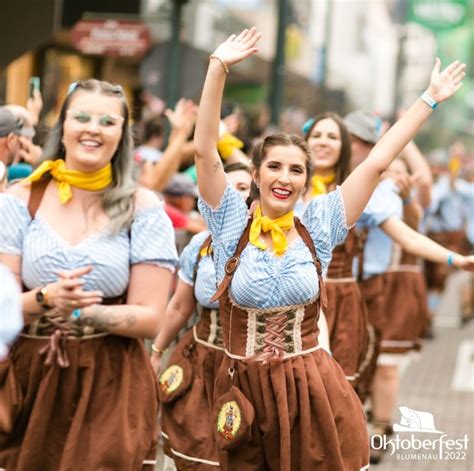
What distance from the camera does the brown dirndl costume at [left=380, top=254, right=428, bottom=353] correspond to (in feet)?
31.6

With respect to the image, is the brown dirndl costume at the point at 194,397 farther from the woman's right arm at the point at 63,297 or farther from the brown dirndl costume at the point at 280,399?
the woman's right arm at the point at 63,297

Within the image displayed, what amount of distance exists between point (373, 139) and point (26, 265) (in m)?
3.79

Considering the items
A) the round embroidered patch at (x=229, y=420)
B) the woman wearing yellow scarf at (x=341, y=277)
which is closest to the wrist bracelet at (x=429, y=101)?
the round embroidered patch at (x=229, y=420)

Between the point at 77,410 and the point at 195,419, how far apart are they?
1296 millimetres

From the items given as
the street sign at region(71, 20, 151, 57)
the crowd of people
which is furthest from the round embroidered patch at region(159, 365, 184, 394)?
the street sign at region(71, 20, 151, 57)

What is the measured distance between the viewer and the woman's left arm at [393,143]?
5.41 m

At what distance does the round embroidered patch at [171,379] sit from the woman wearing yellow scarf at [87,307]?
1152 mm

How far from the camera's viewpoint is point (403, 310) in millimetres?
9805

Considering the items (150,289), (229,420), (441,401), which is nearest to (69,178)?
(150,289)

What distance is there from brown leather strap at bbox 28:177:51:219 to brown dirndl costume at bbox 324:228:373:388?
277cm

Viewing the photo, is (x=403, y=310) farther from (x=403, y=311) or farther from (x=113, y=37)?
(x=113, y=37)

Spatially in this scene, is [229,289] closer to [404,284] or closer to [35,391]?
[35,391]

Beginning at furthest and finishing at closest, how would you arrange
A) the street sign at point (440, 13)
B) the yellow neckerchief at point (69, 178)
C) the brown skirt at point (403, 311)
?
1. the street sign at point (440, 13)
2. the brown skirt at point (403, 311)
3. the yellow neckerchief at point (69, 178)

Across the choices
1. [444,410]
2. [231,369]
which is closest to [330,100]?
[444,410]
